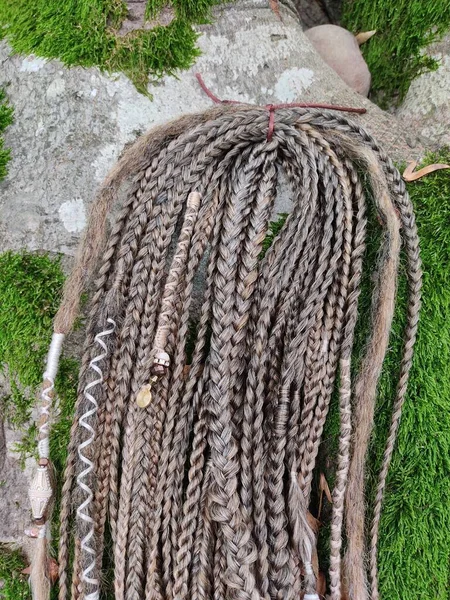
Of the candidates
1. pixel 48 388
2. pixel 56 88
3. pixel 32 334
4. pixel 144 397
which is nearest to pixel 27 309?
pixel 32 334

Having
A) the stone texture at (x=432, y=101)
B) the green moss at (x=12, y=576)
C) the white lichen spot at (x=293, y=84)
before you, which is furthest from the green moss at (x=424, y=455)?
the green moss at (x=12, y=576)

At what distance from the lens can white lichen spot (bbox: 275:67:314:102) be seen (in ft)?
5.84

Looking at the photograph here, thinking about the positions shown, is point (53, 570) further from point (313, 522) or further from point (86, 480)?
point (313, 522)

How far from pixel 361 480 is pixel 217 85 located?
129 centimetres

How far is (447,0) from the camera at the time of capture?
6.19 ft

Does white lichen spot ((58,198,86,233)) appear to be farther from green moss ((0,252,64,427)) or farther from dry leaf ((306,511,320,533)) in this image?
dry leaf ((306,511,320,533))

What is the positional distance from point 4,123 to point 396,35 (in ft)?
4.71

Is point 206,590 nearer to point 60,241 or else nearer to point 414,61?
point 60,241

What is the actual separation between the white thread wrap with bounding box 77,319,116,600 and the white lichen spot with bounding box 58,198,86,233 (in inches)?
15.0

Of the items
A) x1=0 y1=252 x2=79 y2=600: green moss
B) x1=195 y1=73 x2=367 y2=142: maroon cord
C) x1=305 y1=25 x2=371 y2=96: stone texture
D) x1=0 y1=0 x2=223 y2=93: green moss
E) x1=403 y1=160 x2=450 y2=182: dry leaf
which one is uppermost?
x1=305 y1=25 x2=371 y2=96: stone texture

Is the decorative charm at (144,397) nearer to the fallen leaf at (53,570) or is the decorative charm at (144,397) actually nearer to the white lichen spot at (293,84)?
the fallen leaf at (53,570)

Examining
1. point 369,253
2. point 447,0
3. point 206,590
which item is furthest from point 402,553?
point 447,0

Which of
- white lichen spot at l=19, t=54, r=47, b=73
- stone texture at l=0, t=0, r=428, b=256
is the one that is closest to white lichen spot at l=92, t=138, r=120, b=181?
stone texture at l=0, t=0, r=428, b=256

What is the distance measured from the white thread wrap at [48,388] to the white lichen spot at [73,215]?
13.8 inches
